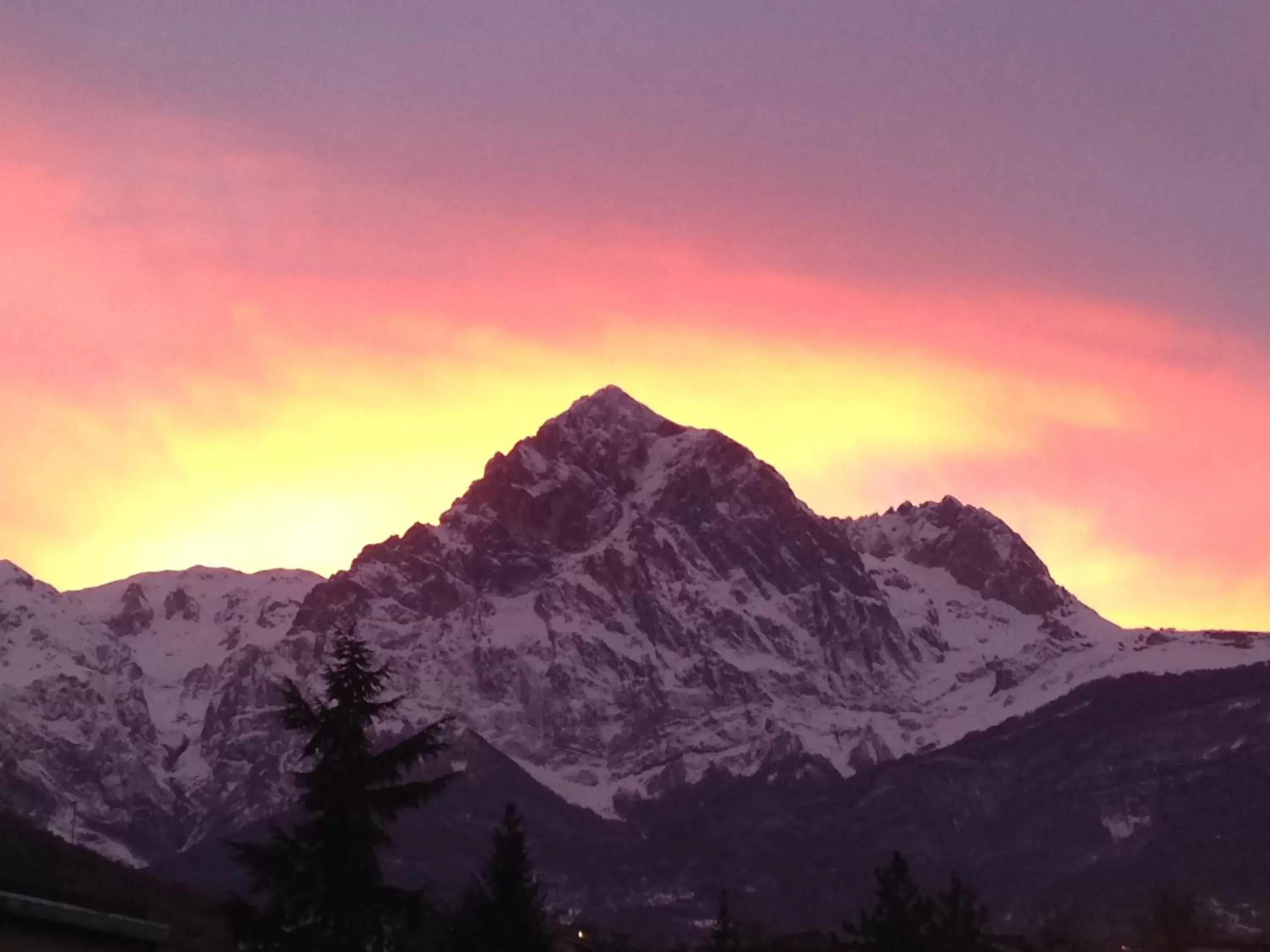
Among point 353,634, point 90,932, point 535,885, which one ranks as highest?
point 353,634

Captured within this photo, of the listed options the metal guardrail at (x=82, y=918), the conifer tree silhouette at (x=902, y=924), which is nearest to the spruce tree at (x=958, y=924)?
the conifer tree silhouette at (x=902, y=924)

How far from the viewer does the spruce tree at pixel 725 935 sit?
3986 inches

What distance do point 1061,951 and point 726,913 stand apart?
52.1 m

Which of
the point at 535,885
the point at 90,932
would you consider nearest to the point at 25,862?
the point at 535,885

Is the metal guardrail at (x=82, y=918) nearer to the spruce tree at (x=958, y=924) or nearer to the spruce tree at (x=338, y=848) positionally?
the spruce tree at (x=338, y=848)

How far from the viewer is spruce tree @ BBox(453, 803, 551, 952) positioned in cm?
5194

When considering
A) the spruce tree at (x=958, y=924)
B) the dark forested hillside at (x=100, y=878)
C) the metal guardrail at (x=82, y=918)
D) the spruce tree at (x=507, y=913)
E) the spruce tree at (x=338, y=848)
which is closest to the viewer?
the metal guardrail at (x=82, y=918)

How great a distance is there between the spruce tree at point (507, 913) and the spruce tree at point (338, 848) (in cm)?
924

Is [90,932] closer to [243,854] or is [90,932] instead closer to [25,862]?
[243,854]

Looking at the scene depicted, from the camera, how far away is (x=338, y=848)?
41.2 metres

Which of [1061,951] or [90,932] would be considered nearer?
[90,932]

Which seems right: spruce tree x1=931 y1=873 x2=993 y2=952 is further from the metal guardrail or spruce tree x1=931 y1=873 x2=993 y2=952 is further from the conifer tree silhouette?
the metal guardrail

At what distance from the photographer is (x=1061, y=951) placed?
153 metres

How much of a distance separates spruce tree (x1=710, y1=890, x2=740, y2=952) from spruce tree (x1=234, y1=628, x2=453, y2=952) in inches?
2356
